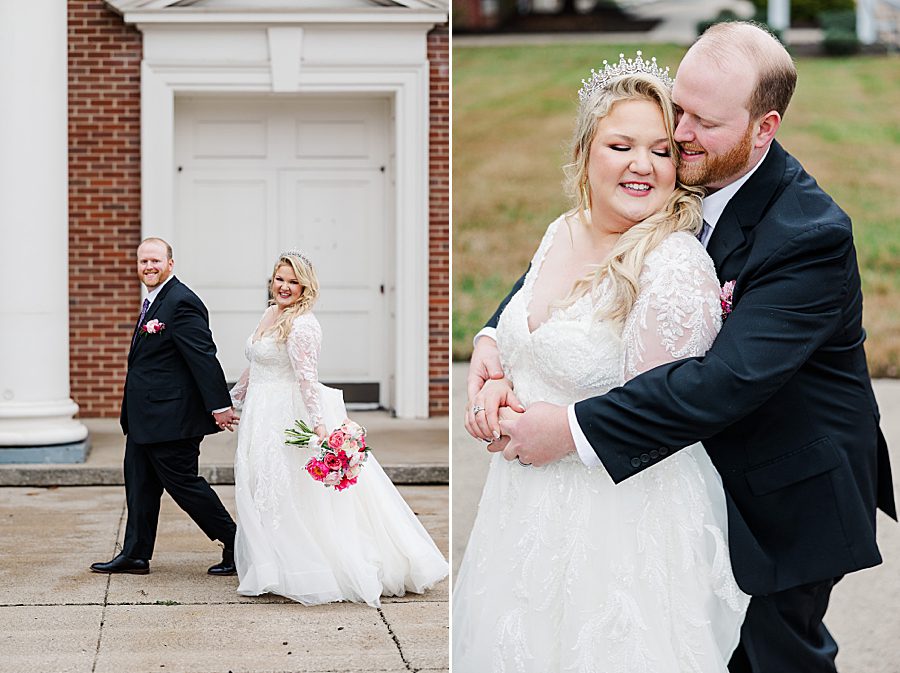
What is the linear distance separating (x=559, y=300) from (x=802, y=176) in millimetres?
557

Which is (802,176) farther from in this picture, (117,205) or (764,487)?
(117,205)

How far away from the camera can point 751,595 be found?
2652 mm

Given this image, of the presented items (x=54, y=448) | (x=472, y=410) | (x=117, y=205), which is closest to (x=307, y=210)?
(x=117, y=205)

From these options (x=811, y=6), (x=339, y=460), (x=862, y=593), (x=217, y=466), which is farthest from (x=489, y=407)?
(x=811, y=6)

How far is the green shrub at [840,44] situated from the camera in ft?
54.4

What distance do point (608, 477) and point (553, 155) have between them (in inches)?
460

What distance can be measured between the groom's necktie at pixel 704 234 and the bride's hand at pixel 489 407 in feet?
1.66

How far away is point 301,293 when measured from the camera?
4996 millimetres

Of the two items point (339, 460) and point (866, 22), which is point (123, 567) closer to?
point (339, 460)

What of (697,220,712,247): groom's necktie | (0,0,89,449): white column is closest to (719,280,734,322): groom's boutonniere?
(697,220,712,247): groom's necktie

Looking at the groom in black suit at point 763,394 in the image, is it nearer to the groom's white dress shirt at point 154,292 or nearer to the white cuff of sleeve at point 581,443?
the white cuff of sleeve at point 581,443

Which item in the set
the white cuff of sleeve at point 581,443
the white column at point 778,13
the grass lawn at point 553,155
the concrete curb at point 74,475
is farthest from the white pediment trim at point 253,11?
the white column at point 778,13

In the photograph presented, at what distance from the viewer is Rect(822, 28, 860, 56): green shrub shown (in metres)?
16.6

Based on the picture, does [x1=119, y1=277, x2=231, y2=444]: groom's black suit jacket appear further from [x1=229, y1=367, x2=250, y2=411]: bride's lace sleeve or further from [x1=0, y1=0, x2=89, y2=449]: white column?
[x1=0, y1=0, x2=89, y2=449]: white column
